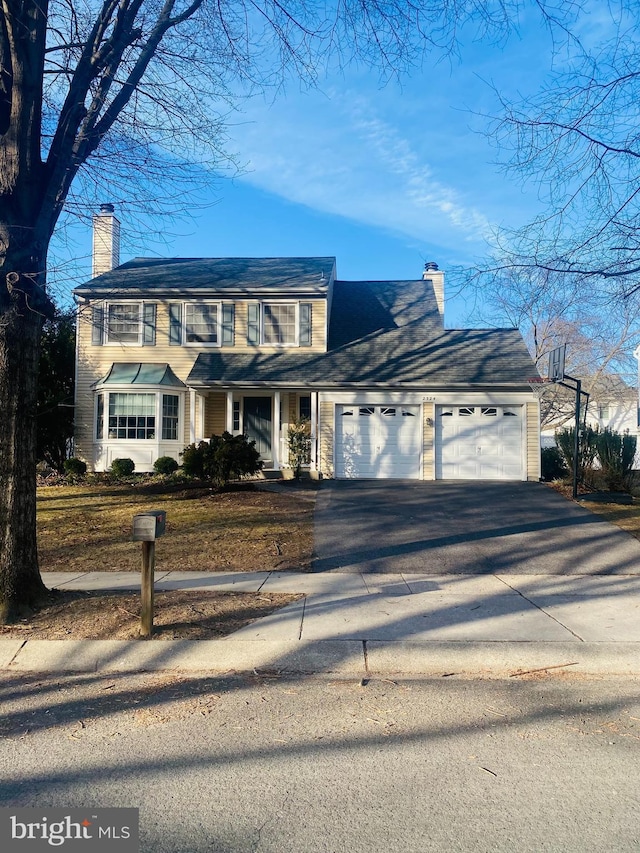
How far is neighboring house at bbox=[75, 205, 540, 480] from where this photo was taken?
17.8 m

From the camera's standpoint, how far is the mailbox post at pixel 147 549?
5355 millimetres

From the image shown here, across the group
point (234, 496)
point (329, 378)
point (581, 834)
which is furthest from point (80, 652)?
point (329, 378)

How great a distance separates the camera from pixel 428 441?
1778cm

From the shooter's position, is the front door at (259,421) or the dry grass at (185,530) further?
the front door at (259,421)

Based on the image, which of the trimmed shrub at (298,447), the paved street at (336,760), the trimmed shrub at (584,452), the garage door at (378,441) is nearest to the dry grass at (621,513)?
the trimmed shrub at (584,452)

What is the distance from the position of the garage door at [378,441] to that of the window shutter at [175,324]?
6.12m

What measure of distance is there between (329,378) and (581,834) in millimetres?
15696

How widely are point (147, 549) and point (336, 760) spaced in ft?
9.13

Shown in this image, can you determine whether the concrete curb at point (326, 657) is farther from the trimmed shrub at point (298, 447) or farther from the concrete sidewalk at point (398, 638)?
the trimmed shrub at point (298, 447)

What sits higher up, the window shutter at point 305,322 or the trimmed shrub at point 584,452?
the window shutter at point 305,322

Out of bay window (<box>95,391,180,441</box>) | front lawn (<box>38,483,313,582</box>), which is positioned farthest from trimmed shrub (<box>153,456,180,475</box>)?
front lawn (<box>38,483,313,582</box>)

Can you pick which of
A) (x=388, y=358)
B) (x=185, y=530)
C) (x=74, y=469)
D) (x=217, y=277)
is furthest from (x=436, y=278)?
(x=185, y=530)

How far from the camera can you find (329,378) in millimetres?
18078

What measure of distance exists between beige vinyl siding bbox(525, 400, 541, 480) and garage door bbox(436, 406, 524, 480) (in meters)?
0.25
